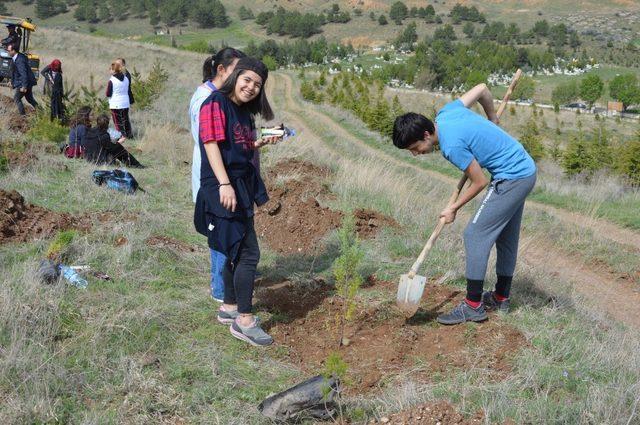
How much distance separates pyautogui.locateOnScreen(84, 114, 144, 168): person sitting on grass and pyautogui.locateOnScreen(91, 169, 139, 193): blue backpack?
1231 millimetres

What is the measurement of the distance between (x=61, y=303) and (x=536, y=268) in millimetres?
4590

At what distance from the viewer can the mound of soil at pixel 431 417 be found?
294 cm

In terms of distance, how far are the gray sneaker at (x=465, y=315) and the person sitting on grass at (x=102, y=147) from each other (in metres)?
5.81

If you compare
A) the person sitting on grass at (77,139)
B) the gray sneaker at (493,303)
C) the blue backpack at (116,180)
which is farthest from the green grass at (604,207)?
the person sitting on grass at (77,139)

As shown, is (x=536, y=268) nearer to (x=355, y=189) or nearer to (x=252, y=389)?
(x=355, y=189)

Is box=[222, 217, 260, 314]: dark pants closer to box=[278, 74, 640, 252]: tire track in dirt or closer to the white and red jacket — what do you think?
box=[278, 74, 640, 252]: tire track in dirt

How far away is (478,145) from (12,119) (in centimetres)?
884

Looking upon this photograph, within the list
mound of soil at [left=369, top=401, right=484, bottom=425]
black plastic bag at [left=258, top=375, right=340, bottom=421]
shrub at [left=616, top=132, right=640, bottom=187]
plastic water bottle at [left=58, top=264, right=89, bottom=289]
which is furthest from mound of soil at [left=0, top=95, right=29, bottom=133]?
shrub at [left=616, top=132, right=640, bottom=187]

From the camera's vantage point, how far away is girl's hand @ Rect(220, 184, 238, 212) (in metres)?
3.64

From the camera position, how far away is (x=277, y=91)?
35.0 m

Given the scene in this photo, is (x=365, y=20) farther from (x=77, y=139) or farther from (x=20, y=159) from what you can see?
(x=20, y=159)

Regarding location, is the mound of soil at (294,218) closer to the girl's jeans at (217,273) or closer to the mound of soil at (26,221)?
the girl's jeans at (217,273)

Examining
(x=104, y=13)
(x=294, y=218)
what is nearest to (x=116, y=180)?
(x=294, y=218)

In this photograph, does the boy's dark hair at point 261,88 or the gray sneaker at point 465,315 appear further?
the gray sneaker at point 465,315
